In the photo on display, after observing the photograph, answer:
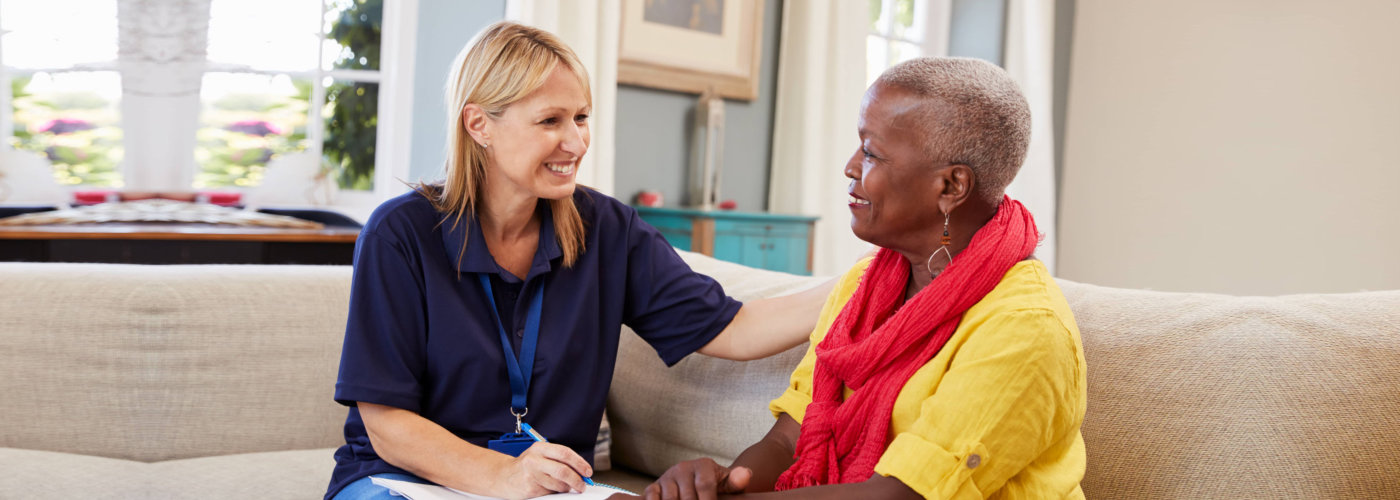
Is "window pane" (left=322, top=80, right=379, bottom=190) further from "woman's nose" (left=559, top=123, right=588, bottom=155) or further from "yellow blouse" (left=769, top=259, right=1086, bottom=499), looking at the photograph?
"yellow blouse" (left=769, top=259, right=1086, bottom=499)

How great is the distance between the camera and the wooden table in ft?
10.8

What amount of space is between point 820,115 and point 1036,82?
5.20 ft

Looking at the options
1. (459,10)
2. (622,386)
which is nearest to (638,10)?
(459,10)

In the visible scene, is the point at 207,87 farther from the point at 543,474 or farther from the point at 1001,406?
the point at 1001,406

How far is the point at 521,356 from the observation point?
1.59m

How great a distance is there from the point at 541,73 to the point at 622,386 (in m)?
0.73

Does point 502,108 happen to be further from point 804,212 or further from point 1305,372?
point 804,212

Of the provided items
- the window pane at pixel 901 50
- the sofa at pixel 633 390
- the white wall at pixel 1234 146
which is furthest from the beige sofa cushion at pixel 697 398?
the white wall at pixel 1234 146

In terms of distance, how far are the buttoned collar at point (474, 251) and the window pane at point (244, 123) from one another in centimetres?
296

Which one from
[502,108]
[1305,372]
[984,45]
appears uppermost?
[984,45]

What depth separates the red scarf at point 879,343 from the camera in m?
1.14

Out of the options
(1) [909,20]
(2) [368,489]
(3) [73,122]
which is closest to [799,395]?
(2) [368,489]

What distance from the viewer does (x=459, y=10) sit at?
417 centimetres

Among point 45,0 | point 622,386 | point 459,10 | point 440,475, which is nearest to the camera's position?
point 440,475
